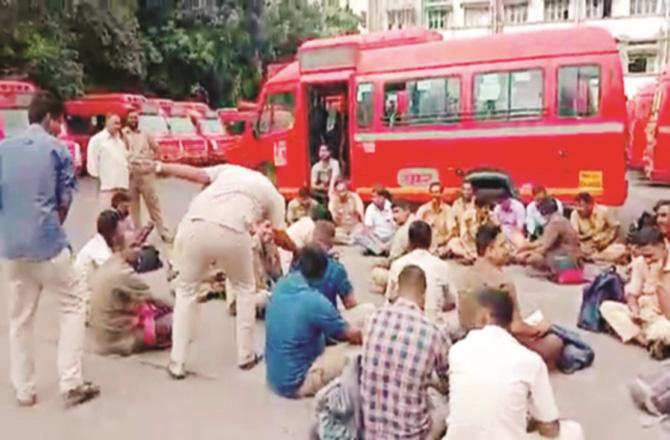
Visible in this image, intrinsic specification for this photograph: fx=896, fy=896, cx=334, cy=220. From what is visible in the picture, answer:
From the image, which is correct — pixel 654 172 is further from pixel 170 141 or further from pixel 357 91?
pixel 170 141

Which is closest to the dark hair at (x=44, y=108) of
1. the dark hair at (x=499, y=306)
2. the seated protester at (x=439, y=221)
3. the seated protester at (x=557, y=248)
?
the dark hair at (x=499, y=306)

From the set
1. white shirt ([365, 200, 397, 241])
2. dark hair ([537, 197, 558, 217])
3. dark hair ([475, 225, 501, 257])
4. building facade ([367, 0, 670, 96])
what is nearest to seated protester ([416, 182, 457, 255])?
white shirt ([365, 200, 397, 241])

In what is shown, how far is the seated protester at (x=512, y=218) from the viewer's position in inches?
424

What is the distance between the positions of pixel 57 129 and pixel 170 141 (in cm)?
1991

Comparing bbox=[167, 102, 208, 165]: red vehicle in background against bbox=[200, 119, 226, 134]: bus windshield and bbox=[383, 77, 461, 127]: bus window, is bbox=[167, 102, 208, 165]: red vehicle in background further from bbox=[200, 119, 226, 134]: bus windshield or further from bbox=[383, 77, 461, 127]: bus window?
bbox=[383, 77, 461, 127]: bus window

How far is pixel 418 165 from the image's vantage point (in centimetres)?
1362

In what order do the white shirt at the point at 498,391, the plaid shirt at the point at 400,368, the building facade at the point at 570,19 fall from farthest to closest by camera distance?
1. the building facade at the point at 570,19
2. the plaid shirt at the point at 400,368
3. the white shirt at the point at 498,391

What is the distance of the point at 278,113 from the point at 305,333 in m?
10.0

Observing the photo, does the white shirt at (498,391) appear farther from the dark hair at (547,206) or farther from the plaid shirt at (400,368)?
the dark hair at (547,206)

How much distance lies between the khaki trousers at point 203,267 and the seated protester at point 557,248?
176 inches

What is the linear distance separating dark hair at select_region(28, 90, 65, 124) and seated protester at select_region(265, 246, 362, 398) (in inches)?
68.8

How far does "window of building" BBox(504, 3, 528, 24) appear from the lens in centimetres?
4653

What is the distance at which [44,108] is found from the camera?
5445mm

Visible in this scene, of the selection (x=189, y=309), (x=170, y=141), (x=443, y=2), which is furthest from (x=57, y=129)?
(x=443, y=2)
